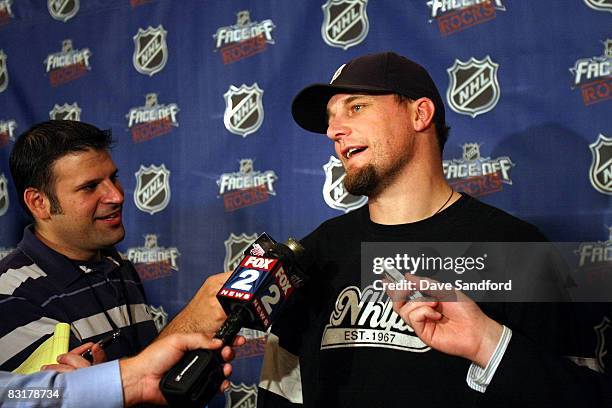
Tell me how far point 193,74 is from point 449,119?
90cm

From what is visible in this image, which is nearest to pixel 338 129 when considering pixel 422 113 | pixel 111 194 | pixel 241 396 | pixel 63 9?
pixel 422 113

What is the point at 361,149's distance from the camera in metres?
1.23

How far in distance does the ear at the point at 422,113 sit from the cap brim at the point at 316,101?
78 mm

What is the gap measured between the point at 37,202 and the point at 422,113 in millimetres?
945

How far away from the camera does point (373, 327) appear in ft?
3.77

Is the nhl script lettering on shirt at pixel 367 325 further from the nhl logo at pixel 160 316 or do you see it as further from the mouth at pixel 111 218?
the nhl logo at pixel 160 316

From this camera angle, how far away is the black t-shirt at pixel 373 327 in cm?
107

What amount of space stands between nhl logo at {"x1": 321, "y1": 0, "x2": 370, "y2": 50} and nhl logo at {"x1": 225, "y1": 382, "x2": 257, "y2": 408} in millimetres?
1112

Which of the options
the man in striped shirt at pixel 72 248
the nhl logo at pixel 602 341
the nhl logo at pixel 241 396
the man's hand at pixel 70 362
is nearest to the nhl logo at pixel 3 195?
the man in striped shirt at pixel 72 248

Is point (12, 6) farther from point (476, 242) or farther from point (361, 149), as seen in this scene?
point (476, 242)

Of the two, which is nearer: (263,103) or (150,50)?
(263,103)

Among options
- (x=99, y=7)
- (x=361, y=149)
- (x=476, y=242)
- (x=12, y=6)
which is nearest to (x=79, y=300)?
(x=361, y=149)

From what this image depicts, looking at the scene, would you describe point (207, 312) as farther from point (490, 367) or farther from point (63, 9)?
point (63, 9)

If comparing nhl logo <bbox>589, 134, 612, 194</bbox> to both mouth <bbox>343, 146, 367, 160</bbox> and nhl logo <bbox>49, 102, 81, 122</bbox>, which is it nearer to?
mouth <bbox>343, 146, 367, 160</bbox>
